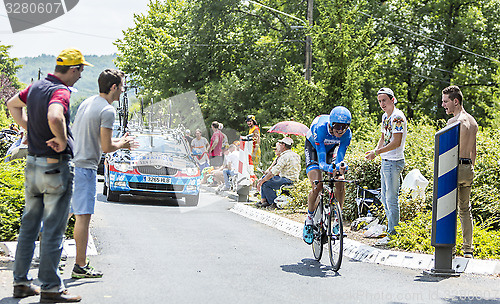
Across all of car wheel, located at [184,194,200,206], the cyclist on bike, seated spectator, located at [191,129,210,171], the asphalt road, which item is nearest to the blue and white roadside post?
the asphalt road

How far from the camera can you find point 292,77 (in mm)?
20234

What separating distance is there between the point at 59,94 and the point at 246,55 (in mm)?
33894

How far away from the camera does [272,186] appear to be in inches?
565

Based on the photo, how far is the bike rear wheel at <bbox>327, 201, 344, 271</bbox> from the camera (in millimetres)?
7805

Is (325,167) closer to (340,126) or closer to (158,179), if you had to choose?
(340,126)

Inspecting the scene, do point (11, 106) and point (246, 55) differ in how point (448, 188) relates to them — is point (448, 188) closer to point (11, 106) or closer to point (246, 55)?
point (11, 106)

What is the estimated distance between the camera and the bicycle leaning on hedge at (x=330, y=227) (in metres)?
7.89

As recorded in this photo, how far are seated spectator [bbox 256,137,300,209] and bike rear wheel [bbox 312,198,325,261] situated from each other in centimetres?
543

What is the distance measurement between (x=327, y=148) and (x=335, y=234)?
1.15m

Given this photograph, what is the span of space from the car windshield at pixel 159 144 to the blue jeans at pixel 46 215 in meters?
10.3

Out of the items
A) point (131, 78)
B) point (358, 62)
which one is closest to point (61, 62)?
point (358, 62)

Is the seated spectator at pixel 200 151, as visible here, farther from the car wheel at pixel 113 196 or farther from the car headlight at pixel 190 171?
the car wheel at pixel 113 196

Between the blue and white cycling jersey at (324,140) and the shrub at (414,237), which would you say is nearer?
the blue and white cycling jersey at (324,140)

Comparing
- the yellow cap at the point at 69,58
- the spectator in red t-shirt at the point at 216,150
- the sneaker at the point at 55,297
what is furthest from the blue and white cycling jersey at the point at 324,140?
the spectator in red t-shirt at the point at 216,150
